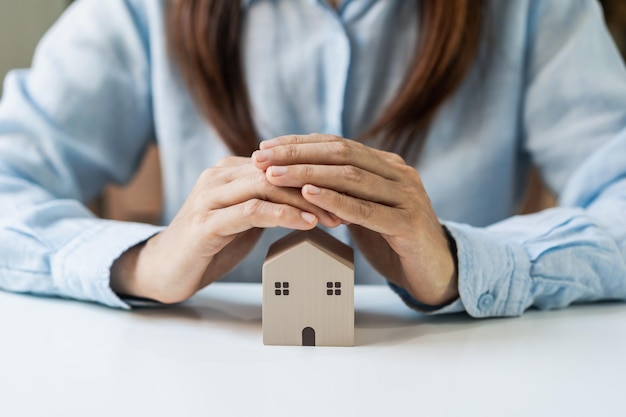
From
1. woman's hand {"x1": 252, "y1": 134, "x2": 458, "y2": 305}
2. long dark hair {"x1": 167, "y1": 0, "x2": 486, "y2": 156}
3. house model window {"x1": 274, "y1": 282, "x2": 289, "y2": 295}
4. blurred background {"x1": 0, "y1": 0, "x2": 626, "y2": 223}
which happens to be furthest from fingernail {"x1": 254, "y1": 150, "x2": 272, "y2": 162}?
blurred background {"x1": 0, "y1": 0, "x2": 626, "y2": 223}

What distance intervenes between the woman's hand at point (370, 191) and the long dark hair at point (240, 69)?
1.12ft

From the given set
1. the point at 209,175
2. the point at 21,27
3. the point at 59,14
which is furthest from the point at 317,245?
the point at 59,14

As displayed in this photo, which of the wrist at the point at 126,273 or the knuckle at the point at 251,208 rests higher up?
the knuckle at the point at 251,208

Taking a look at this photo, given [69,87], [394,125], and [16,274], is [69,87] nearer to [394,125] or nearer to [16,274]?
[16,274]

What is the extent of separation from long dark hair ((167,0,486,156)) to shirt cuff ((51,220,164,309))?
0.27 meters

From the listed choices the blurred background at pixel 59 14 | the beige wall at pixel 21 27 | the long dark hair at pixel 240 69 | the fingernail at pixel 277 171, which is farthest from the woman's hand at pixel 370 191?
the beige wall at pixel 21 27

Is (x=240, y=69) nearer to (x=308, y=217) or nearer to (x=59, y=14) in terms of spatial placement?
(x=308, y=217)

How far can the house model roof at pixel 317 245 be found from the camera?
69 cm

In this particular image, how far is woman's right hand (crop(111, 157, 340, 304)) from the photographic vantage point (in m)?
0.68

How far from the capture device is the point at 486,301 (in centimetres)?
78

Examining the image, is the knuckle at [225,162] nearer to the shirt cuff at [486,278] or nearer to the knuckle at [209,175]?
Answer: the knuckle at [209,175]

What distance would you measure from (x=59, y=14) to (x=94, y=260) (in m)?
1.58

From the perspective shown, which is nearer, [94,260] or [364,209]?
[364,209]

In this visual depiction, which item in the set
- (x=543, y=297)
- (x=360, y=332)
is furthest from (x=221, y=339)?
(x=543, y=297)
